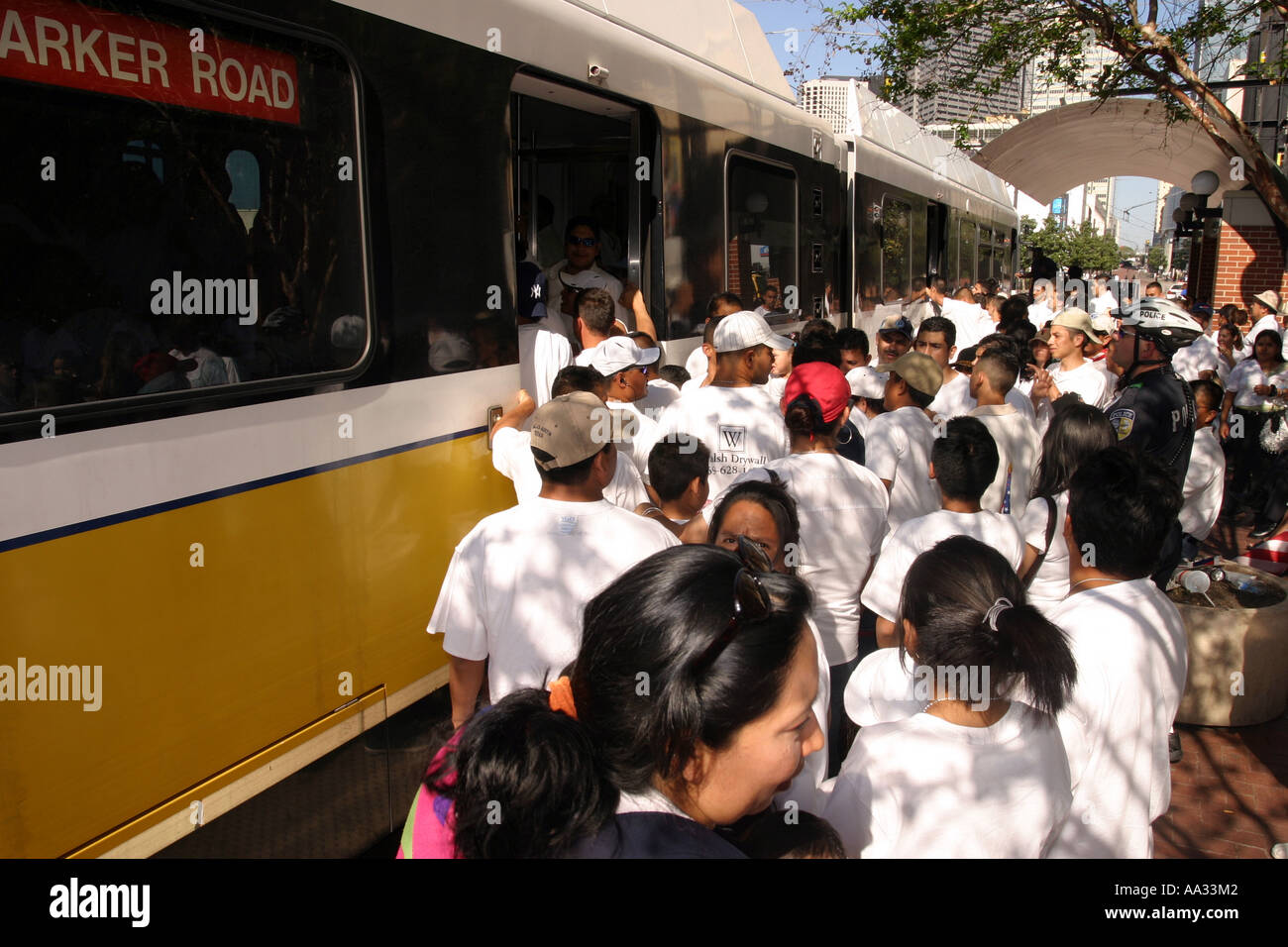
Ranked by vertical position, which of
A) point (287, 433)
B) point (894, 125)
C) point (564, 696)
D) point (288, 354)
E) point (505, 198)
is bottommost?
point (564, 696)

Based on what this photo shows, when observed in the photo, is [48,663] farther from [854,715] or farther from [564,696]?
[854,715]

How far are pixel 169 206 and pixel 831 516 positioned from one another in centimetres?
220

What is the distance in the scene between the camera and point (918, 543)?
11.0ft

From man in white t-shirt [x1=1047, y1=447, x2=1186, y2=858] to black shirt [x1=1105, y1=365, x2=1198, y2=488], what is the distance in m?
2.24

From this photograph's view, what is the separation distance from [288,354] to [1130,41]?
8062 millimetres

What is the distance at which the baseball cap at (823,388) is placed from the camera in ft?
12.0

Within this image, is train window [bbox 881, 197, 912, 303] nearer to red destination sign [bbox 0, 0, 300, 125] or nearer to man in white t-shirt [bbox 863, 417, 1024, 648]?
Answer: man in white t-shirt [bbox 863, 417, 1024, 648]

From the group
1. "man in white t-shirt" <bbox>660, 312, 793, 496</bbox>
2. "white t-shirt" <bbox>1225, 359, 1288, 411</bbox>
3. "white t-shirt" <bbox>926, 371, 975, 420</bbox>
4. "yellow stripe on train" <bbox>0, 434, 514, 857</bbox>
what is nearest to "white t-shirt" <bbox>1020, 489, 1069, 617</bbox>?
"man in white t-shirt" <bbox>660, 312, 793, 496</bbox>

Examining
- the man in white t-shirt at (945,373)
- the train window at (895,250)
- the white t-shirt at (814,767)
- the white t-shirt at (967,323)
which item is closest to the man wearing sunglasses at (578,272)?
the man in white t-shirt at (945,373)

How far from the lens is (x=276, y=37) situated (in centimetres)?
287

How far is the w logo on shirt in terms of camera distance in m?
4.26

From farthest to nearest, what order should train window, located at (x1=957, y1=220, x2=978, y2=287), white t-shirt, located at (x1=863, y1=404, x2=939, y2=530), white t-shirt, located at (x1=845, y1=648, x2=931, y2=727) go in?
train window, located at (x1=957, y1=220, x2=978, y2=287) < white t-shirt, located at (x1=863, y1=404, x2=939, y2=530) < white t-shirt, located at (x1=845, y1=648, x2=931, y2=727)

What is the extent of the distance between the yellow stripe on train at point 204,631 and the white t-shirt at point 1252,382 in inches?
321

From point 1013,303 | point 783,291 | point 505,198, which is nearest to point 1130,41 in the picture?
point 1013,303
